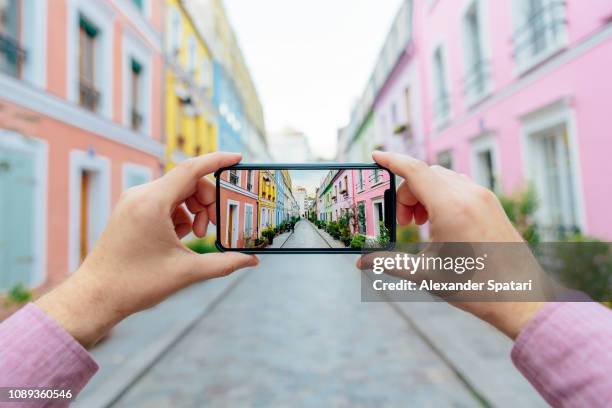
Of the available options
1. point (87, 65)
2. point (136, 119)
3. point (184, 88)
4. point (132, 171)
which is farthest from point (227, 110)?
point (87, 65)

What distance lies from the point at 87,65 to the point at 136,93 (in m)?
2.11

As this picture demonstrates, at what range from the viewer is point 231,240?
1.67 meters

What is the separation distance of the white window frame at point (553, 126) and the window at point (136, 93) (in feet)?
29.2

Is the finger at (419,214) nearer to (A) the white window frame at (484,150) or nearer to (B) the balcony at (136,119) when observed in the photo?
(A) the white window frame at (484,150)

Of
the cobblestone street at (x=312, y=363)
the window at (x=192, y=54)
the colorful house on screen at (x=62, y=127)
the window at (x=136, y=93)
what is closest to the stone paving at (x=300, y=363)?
the cobblestone street at (x=312, y=363)

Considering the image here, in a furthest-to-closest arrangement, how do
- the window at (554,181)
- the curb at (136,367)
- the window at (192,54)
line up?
the window at (192,54)
the window at (554,181)
the curb at (136,367)

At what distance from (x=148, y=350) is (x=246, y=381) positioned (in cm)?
143

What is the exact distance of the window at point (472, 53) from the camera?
8984mm

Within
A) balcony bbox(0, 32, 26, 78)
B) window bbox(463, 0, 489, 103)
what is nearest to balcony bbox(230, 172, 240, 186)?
balcony bbox(0, 32, 26, 78)

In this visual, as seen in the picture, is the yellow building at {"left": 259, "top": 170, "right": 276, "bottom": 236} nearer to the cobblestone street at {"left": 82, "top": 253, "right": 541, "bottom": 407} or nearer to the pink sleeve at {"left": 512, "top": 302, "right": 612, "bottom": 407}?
the pink sleeve at {"left": 512, "top": 302, "right": 612, "bottom": 407}

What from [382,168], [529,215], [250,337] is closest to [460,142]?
[529,215]

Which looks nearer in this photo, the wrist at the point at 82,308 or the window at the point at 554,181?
the wrist at the point at 82,308

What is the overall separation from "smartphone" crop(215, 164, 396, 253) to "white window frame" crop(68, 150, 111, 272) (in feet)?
20.1

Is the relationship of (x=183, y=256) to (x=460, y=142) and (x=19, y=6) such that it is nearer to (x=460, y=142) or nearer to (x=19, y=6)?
(x=19, y=6)
